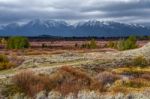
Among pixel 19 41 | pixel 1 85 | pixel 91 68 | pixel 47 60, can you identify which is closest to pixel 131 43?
pixel 19 41

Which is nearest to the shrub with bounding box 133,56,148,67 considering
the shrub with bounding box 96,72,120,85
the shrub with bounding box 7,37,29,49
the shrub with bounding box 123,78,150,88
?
the shrub with bounding box 96,72,120,85

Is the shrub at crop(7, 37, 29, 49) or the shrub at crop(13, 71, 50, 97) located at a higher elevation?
the shrub at crop(13, 71, 50, 97)

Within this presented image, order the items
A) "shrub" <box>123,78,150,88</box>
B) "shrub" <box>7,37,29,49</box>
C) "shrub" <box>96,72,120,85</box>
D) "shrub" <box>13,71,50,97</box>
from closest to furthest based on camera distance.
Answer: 1. "shrub" <box>13,71,50,97</box>
2. "shrub" <box>123,78,150,88</box>
3. "shrub" <box>96,72,120,85</box>
4. "shrub" <box>7,37,29,49</box>

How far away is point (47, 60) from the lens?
44.1 metres

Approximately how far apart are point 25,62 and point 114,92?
1981 cm

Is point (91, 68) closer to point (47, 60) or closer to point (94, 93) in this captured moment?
point (47, 60)

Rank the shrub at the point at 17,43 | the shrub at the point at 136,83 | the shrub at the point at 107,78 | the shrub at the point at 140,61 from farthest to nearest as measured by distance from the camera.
Result: the shrub at the point at 17,43 → the shrub at the point at 140,61 → the shrub at the point at 107,78 → the shrub at the point at 136,83

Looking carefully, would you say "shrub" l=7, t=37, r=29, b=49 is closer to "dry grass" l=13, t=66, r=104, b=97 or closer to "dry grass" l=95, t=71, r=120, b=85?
"dry grass" l=95, t=71, r=120, b=85

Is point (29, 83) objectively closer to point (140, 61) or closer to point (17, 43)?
point (140, 61)

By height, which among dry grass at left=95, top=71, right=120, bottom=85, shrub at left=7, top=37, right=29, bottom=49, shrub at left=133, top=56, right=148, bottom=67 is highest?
dry grass at left=95, top=71, right=120, bottom=85

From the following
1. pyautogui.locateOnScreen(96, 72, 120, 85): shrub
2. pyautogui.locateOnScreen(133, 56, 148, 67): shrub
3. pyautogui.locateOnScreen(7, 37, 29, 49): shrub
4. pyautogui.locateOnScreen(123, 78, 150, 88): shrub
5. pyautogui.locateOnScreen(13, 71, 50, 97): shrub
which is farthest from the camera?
pyautogui.locateOnScreen(7, 37, 29, 49): shrub

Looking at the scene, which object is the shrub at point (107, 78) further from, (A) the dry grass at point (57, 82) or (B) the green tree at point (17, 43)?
(B) the green tree at point (17, 43)

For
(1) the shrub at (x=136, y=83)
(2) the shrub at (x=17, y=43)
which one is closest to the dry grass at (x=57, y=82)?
(1) the shrub at (x=136, y=83)

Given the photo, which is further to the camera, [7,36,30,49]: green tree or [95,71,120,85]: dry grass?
[7,36,30,49]: green tree
